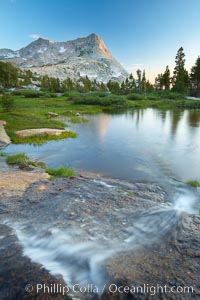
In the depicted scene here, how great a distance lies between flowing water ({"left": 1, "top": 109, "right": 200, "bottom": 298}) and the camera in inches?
176

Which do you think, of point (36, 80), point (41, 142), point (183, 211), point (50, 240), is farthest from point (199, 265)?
point (36, 80)

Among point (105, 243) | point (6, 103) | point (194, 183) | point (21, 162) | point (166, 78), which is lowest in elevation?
point (194, 183)

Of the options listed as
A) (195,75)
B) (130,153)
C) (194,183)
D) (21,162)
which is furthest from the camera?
(195,75)

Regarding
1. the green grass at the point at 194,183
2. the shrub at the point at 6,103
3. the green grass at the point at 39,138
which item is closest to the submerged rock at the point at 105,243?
the green grass at the point at 194,183

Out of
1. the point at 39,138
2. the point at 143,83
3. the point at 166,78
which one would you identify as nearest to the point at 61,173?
the point at 39,138

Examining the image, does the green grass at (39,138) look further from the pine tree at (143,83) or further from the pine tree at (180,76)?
the pine tree at (143,83)

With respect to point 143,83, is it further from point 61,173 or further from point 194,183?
point 61,173

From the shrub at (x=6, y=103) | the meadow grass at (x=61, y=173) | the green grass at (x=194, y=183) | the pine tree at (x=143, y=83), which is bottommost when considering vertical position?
the green grass at (x=194, y=183)

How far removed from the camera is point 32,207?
656 cm

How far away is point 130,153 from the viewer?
46.8ft

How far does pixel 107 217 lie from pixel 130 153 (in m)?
8.67

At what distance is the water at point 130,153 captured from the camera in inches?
423

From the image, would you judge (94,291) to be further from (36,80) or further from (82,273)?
(36,80)

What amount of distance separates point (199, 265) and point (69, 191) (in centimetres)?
468
